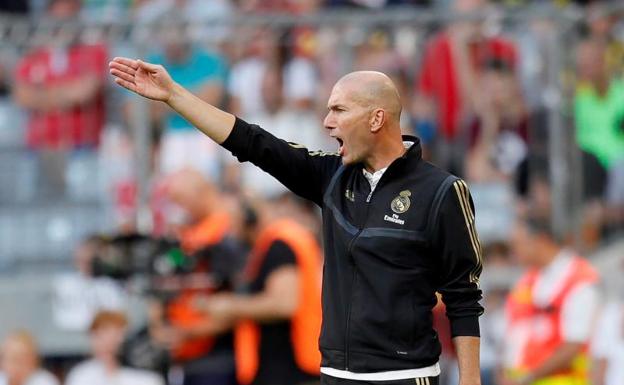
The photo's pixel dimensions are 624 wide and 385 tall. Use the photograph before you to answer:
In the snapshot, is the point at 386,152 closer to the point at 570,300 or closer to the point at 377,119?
the point at 377,119

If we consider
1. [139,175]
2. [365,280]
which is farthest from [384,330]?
[139,175]

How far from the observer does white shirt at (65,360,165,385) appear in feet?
36.2

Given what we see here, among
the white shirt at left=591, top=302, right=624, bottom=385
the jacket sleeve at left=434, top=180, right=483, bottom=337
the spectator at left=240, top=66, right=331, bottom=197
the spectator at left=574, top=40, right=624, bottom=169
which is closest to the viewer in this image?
the jacket sleeve at left=434, top=180, right=483, bottom=337

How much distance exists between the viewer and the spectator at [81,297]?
37.7ft

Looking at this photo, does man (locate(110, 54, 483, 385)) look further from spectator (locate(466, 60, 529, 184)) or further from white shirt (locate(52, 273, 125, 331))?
spectator (locate(466, 60, 529, 184))

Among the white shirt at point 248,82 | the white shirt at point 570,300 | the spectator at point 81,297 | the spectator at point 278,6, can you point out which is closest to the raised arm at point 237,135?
the white shirt at point 570,300

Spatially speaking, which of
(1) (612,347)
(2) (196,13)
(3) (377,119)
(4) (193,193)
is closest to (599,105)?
(1) (612,347)

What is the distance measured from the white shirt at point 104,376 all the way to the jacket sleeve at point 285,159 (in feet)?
15.4

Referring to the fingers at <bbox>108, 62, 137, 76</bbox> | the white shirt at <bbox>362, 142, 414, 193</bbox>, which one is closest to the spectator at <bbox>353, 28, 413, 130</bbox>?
the white shirt at <bbox>362, 142, 414, 193</bbox>

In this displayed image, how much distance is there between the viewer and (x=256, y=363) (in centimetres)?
991

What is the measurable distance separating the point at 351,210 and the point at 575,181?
19.6 ft

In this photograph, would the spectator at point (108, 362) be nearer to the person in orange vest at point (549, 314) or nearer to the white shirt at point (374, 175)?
the person in orange vest at point (549, 314)

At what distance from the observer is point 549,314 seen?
10281mm

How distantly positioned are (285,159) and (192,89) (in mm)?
5539
